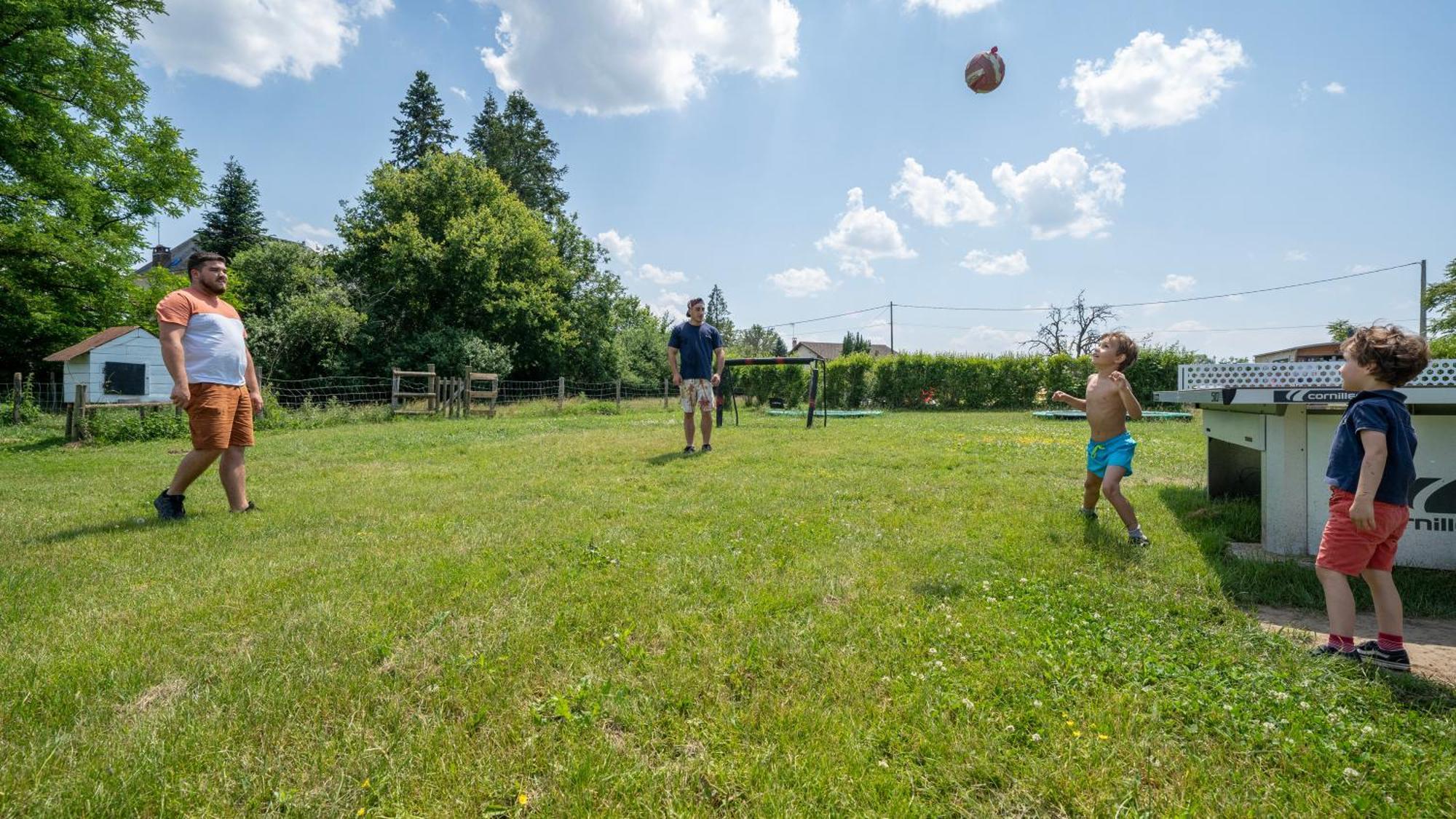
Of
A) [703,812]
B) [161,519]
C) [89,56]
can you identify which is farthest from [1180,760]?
[89,56]

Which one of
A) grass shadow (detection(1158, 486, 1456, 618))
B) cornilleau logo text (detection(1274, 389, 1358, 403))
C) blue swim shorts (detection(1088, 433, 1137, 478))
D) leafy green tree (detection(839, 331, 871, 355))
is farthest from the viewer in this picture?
leafy green tree (detection(839, 331, 871, 355))

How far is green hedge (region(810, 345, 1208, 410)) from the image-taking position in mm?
20359

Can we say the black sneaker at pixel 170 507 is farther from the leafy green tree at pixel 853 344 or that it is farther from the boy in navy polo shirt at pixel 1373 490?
the leafy green tree at pixel 853 344

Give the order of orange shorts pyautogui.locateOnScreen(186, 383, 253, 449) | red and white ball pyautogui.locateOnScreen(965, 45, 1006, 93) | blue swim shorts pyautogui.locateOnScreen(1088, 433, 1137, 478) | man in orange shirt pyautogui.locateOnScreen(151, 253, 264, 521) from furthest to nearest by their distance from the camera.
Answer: red and white ball pyautogui.locateOnScreen(965, 45, 1006, 93) → orange shorts pyautogui.locateOnScreen(186, 383, 253, 449) → man in orange shirt pyautogui.locateOnScreen(151, 253, 264, 521) → blue swim shorts pyautogui.locateOnScreen(1088, 433, 1137, 478)

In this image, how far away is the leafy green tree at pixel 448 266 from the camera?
23.7 meters

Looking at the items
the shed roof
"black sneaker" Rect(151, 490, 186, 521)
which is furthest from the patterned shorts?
the shed roof

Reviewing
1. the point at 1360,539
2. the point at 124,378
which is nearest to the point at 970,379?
the point at 1360,539

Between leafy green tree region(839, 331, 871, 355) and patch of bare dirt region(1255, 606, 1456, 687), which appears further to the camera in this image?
leafy green tree region(839, 331, 871, 355)

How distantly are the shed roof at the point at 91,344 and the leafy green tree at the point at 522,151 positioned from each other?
65.8ft

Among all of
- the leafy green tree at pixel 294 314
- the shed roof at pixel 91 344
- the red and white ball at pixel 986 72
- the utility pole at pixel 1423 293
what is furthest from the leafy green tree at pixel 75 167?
the utility pole at pixel 1423 293

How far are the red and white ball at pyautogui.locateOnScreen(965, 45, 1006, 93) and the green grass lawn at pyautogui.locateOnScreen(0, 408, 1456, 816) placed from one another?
5035 millimetres

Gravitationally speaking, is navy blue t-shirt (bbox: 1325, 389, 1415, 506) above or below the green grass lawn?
above

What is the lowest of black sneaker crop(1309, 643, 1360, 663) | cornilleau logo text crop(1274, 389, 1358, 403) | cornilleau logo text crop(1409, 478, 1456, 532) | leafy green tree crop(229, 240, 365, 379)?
black sneaker crop(1309, 643, 1360, 663)

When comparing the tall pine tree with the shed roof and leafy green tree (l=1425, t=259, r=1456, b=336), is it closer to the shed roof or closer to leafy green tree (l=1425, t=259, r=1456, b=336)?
the shed roof
